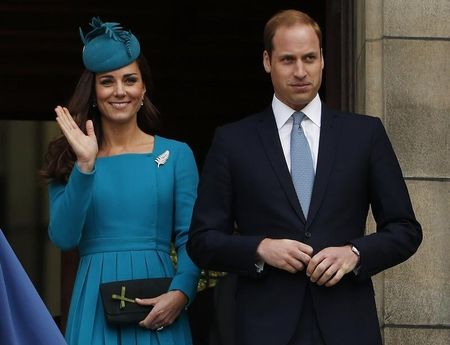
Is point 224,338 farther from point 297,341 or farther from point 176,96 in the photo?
point 176,96

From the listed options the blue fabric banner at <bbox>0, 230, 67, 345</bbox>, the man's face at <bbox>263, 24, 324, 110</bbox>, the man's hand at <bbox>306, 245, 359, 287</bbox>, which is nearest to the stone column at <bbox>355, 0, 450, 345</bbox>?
the man's face at <bbox>263, 24, 324, 110</bbox>

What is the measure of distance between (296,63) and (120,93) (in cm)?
88

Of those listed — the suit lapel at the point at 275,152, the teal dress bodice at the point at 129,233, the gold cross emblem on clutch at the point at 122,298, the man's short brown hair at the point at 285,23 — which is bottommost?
the gold cross emblem on clutch at the point at 122,298

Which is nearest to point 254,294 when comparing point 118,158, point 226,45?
point 118,158

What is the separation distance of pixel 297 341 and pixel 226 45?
30.3 ft

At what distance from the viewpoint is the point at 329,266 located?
481 cm

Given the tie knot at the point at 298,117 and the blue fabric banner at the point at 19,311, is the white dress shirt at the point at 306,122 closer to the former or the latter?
the tie knot at the point at 298,117

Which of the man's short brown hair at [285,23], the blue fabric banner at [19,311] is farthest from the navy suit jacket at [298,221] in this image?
the blue fabric banner at [19,311]

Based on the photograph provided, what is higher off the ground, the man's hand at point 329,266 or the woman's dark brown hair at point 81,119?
the woman's dark brown hair at point 81,119

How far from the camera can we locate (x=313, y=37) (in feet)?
16.9

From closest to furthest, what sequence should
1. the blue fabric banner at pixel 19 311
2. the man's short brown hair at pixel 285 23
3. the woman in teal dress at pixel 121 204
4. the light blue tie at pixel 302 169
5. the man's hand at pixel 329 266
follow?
the blue fabric banner at pixel 19 311
the man's hand at pixel 329 266
the light blue tie at pixel 302 169
the man's short brown hair at pixel 285 23
the woman in teal dress at pixel 121 204

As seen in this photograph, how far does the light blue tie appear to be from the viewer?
16.6ft

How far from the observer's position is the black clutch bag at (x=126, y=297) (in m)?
5.52

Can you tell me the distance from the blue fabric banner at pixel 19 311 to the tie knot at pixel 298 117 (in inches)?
97.0
